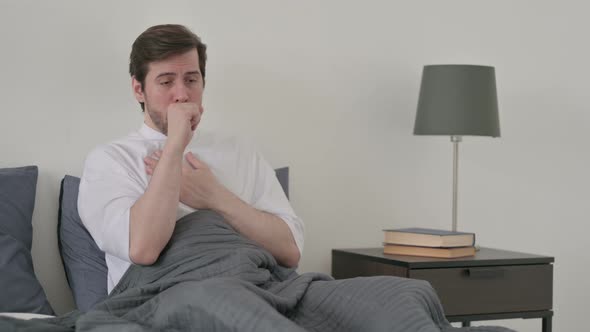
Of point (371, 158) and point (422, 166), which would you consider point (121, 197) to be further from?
point (422, 166)

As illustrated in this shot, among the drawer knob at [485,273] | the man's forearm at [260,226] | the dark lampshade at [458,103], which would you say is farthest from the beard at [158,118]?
the drawer knob at [485,273]

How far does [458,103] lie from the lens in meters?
2.94

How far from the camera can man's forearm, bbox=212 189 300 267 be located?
230 centimetres

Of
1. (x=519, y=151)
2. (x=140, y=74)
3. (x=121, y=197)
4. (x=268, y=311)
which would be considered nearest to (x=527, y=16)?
(x=519, y=151)

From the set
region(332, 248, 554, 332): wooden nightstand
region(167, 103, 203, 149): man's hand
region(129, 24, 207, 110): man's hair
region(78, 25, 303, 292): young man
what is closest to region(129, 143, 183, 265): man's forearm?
region(78, 25, 303, 292): young man

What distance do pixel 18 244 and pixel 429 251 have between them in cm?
133

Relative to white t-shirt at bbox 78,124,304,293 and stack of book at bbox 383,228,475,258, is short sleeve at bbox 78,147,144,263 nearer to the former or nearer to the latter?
white t-shirt at bbox 78,124,304,293

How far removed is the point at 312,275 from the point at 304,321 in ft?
0.60

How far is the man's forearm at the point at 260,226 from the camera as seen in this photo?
7.54ft

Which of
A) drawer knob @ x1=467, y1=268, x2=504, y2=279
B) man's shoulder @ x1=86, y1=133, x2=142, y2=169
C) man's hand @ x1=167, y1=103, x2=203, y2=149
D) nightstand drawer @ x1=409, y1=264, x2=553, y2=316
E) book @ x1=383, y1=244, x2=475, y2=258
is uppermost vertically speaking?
man's hand @ x1=167, y1=103, x2=203, y2=149

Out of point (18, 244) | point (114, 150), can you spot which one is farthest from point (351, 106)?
point (18, 244)

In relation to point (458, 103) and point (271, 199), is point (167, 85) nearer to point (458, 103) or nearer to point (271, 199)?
point (271, 199)

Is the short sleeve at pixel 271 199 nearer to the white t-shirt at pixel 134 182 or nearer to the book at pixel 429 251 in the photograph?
the white t-shirt at pixel 134 182

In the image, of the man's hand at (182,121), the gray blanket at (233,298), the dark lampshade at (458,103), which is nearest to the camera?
the gray blanket at (233,298)
